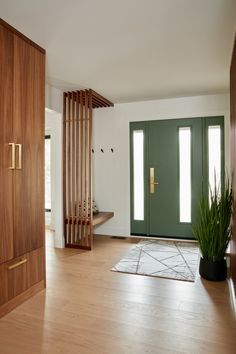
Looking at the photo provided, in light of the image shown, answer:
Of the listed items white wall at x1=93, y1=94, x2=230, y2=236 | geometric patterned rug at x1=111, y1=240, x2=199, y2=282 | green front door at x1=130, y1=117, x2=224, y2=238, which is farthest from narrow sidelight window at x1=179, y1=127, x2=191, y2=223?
geometric patterned rug at x1=111, y1=240, x2=199, y2=282

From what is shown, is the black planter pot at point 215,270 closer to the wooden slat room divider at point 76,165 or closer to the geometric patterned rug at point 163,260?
the geometric patterned rug at point 163,260

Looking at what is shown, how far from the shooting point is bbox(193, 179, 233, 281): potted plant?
279 centimetres

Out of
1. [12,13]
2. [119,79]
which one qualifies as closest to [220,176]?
[119,79]

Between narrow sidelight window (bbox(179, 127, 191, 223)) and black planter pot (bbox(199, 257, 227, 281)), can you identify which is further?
narrow sidelight window (bbox(179, 127, 191, 223))

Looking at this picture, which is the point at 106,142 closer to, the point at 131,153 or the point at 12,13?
the point at 131,153

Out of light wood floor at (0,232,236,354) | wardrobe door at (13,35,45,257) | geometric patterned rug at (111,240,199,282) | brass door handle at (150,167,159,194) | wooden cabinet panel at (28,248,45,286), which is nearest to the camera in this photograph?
light wood floor at (0,232,236,354)

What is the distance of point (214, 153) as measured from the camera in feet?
14.3

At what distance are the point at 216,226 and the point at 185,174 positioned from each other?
6.05 feet

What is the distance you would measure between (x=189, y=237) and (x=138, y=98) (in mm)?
2628

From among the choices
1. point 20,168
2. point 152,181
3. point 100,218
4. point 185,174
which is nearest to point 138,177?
point 152,181

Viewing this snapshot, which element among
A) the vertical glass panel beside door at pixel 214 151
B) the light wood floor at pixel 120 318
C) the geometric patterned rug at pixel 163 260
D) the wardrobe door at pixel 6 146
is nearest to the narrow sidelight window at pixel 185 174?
the vertical glass panel beside door at pixel 214 151

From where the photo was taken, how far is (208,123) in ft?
14.3

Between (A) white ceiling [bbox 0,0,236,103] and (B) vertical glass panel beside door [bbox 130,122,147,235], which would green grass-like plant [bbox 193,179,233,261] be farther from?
(B) vertical glass panel beside door [bbox 130,122,147,235]

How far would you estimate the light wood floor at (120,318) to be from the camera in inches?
70.0
